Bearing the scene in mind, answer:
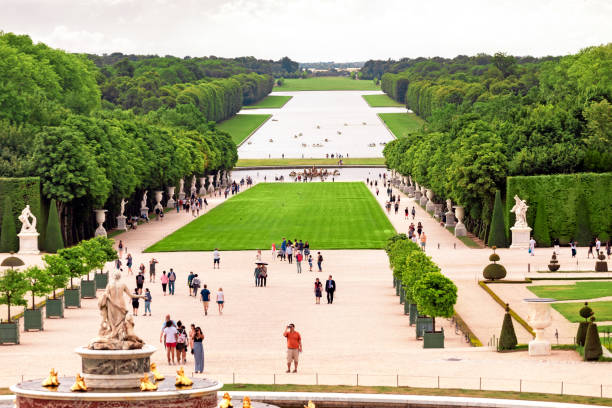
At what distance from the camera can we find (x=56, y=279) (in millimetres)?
50094

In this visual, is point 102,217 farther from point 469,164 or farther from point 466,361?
point 466,361

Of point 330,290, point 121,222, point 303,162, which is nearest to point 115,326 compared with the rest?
point 330,290

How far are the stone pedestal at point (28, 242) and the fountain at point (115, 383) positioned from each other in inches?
1873

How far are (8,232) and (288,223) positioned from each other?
2313 cm

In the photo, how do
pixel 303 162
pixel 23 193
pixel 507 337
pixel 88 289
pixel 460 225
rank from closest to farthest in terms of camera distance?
pixel 507 337 → pixel 88 289 → pixel 23 193 → pixel 460 225 → pixel 303 162

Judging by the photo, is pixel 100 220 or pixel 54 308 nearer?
pixel 54 308

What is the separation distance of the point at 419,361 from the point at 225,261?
3432 cm

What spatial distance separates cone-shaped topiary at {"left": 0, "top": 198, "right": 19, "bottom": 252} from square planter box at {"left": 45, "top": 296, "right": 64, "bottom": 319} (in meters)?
28.6

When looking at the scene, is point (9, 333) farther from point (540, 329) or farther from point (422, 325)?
point (540, 329)

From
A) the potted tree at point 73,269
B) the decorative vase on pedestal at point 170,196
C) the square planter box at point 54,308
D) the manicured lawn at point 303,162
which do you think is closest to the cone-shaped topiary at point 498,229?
the potted tree at point 73,269

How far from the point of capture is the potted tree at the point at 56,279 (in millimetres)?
49344

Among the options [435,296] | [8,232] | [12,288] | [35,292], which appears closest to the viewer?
[435,296]

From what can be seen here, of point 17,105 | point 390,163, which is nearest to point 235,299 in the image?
point 17,105

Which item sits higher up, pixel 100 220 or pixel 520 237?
pixel 100 220
